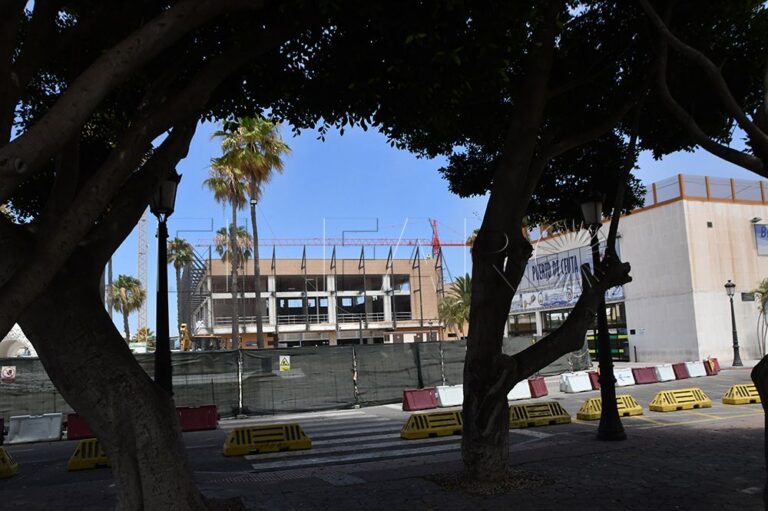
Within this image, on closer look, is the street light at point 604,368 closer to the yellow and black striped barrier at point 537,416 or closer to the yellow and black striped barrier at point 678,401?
the yellow and black striped barrier at point 537,416

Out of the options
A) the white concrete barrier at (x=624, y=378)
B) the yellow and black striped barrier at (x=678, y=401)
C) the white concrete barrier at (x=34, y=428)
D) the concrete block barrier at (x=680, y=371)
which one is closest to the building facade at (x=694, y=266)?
the concrete block barrier at (x=680, y=371)

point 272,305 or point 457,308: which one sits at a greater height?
point 272,305

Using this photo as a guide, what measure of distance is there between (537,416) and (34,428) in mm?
11618

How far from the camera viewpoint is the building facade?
31906mm

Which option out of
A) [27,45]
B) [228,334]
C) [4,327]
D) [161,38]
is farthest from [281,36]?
[228,334]

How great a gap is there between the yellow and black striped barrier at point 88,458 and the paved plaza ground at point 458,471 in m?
0.24

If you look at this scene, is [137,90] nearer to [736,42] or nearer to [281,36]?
[281,36]

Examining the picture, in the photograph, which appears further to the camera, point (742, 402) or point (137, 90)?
point (742, 402)

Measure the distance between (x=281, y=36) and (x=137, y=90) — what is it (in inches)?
112

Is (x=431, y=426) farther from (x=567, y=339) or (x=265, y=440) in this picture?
(x=567, y=339)

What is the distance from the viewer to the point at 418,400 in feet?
58.4

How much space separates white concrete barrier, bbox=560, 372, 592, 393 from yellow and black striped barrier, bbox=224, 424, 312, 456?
12.2 metres

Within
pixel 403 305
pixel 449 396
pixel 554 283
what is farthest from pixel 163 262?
pixel 403 305

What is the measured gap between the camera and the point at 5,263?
15.3ft
